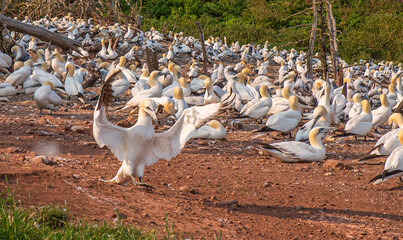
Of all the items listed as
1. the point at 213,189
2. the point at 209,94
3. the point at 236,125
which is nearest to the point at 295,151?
the point at 213,189

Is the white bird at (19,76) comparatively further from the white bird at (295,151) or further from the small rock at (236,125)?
the white bird at (295,151)

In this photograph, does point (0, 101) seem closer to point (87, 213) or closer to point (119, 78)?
point (119, 78)

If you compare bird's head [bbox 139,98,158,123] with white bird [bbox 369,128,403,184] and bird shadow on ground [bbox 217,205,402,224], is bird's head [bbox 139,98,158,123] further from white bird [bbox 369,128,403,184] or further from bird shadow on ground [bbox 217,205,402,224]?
white bird [bbox 369,128,403,184]

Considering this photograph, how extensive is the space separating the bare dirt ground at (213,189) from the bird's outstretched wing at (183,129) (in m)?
0.47

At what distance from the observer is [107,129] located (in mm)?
5324

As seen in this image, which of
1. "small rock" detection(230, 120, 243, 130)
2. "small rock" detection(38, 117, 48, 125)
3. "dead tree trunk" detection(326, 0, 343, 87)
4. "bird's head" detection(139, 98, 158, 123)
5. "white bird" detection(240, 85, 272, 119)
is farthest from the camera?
"dead tree trunk" detection(326, 0, 343, 87)

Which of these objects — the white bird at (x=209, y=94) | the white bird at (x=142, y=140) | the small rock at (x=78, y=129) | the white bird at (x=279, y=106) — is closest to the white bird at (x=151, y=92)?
the white bird at (x=209, y=94)

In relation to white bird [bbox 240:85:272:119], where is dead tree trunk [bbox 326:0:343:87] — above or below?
above

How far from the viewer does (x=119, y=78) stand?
1279 cm

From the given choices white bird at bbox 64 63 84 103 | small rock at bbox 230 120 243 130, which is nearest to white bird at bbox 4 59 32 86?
white bird at bbox 64 63 84 103

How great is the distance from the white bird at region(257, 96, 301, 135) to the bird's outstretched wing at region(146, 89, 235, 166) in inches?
141

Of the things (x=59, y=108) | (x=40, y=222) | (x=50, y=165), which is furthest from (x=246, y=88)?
(x=40, y=222)

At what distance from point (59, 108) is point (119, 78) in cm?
190

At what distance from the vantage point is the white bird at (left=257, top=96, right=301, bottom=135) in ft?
29.6
